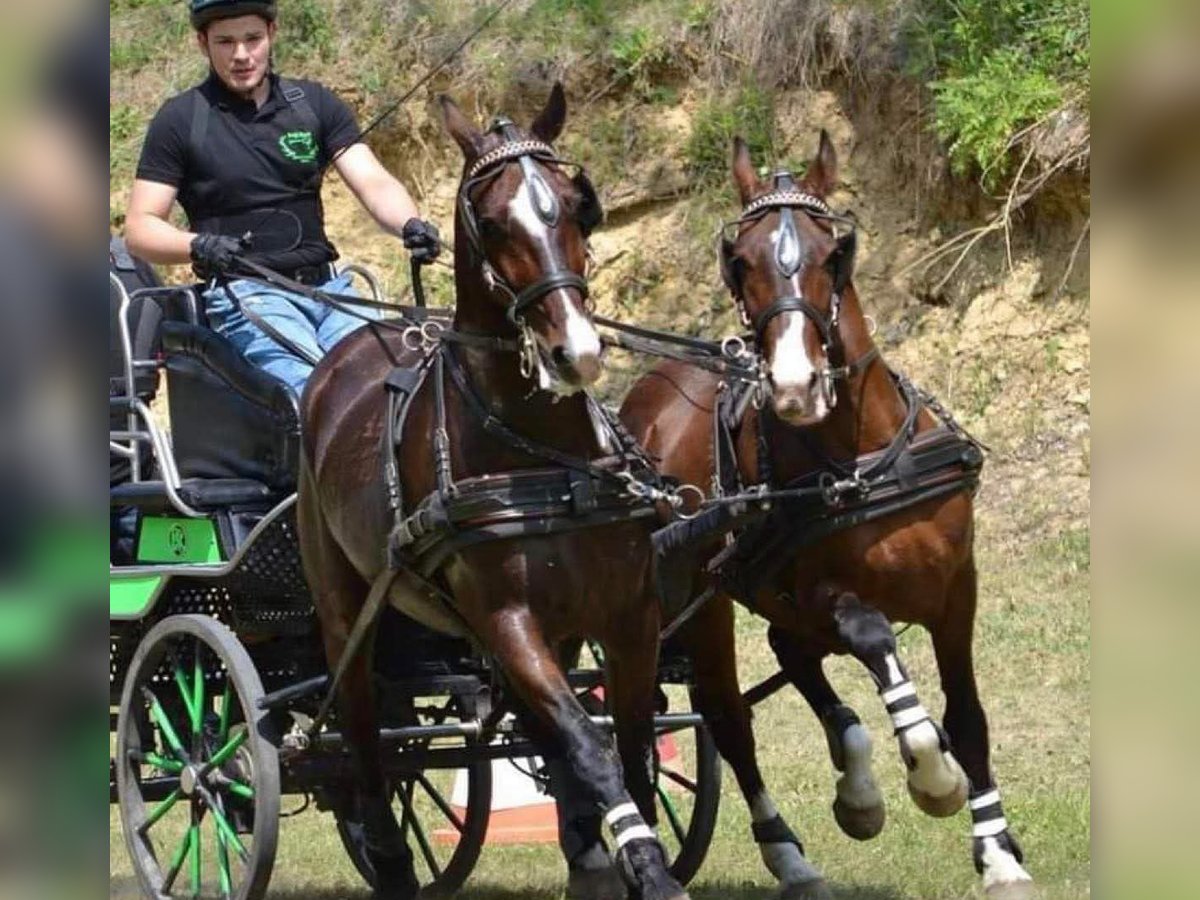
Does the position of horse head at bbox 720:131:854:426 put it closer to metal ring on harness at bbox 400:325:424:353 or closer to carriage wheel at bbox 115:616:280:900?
metal ring on harness at bbox 400:325:424:353

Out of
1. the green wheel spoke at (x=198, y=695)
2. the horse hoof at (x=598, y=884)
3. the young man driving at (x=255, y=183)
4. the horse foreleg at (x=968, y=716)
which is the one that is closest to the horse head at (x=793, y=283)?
the horse foreleg at (x=968, y=716)

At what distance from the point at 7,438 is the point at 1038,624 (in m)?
10.1

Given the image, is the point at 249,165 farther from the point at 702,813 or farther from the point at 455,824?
the point at 702,813

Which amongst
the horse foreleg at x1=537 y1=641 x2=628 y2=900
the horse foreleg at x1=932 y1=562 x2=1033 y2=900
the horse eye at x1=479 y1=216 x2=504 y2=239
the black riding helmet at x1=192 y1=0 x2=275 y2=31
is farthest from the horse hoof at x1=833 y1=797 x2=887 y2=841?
the black riding helmet at x1=192 y1=0 x2=275 y2=31

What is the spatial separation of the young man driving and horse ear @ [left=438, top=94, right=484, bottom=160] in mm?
1085

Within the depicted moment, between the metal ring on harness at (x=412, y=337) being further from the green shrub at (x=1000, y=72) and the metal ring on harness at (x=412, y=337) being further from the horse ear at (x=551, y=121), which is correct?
the green shrub at (x=1000, y=72)

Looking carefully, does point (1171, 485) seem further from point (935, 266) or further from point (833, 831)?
point (935, 266)

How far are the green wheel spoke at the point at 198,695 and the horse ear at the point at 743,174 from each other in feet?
6.98

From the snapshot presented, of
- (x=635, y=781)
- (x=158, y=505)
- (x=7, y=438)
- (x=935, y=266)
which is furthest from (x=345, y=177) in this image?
(x=935, y=266)

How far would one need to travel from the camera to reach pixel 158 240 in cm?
621

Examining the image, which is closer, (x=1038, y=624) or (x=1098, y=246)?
(x=1098, y=246)

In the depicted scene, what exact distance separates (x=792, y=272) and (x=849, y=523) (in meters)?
0.73

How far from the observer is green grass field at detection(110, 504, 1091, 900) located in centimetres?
670

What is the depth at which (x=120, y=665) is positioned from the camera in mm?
6656
